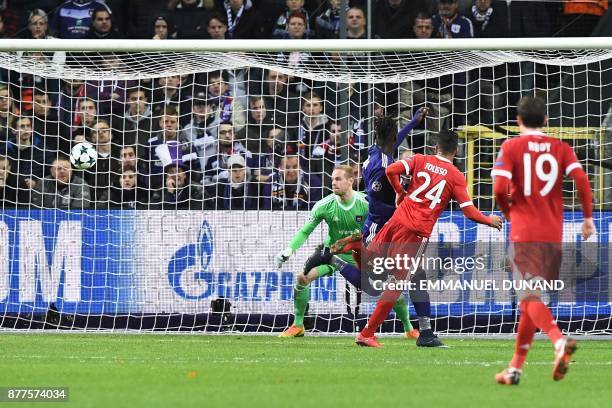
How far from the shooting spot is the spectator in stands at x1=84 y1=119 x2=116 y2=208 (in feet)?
52.7

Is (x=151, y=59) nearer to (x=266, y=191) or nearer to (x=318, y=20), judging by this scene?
(x=266, y=191)

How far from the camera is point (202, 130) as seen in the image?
54.3 feet

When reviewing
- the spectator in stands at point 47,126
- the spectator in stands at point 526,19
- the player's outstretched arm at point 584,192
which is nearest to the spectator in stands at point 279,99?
the spectator in stands at point 47,126

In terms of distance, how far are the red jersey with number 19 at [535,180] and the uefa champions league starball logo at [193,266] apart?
762cm

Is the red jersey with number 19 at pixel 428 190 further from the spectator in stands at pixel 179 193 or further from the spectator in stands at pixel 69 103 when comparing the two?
the spectator in stands at pixel 69 103

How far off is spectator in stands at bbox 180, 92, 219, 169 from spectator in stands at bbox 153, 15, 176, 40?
188 centimetres

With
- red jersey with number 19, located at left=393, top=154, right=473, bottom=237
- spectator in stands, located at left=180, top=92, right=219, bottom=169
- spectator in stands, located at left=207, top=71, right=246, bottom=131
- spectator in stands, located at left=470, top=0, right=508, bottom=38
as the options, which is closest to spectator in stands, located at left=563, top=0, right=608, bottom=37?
spectator in stands, located at left=470, top=0, right=508, bottom=38

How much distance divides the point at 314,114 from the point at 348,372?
289 inches

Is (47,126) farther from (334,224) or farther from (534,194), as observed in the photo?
(534,194)

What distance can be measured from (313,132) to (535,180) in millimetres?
7934

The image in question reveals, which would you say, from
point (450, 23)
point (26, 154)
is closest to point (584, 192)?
point (26, 154)

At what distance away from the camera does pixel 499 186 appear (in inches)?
336

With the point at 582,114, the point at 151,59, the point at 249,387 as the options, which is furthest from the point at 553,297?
the point at 249,387

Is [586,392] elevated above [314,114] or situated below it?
below
